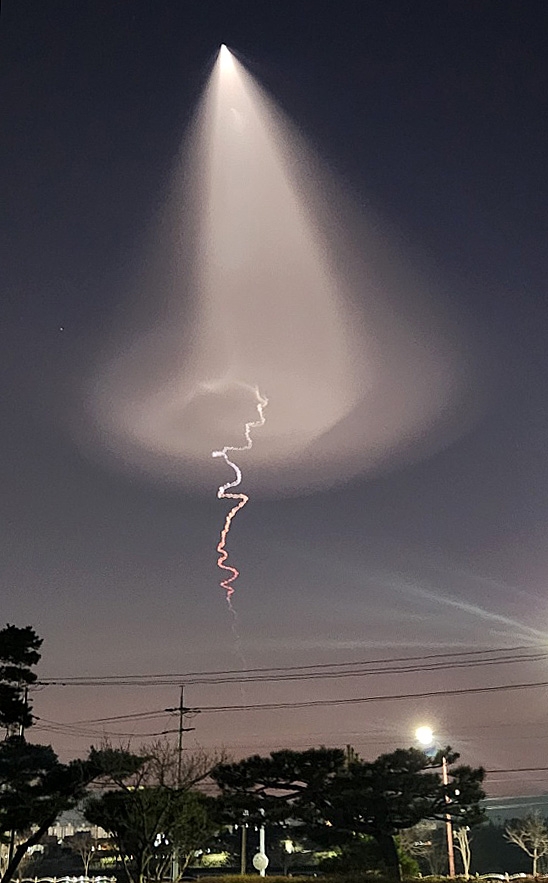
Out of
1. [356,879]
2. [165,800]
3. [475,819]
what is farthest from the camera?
[475,819]

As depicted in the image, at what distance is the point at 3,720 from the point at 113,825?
5.27 m

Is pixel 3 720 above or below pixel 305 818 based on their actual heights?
above

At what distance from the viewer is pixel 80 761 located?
3197 centimetres

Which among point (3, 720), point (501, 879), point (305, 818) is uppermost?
point (3, 720)

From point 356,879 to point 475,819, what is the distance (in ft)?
21.9

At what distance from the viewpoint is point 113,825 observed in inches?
1206

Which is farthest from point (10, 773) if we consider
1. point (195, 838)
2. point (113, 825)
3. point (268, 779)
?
point (268, 779)

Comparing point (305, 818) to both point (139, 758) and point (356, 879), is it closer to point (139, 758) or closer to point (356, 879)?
point (356, 879)

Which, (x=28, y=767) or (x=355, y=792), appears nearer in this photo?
(x=28, y=767)

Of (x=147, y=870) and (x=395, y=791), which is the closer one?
(x=147, y=870)

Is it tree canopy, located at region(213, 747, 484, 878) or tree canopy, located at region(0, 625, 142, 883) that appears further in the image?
tree canopy, located at region(213, 747, 484, 878)

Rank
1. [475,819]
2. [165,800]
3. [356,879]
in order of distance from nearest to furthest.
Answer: [165,800] < [356,879] < [475,819]

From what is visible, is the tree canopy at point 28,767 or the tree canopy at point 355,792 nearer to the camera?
the tree canopy at point 28,767

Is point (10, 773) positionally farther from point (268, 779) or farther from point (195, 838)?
point (268, 779)
